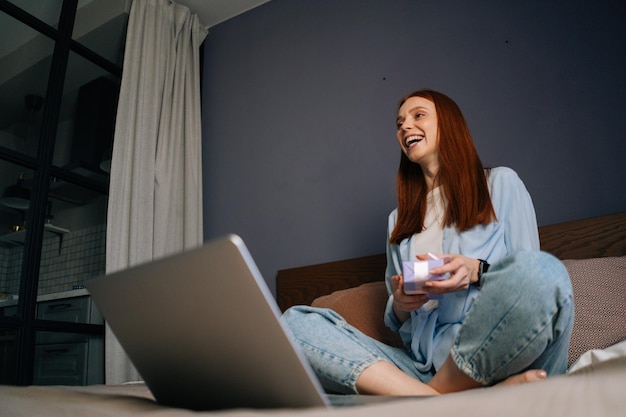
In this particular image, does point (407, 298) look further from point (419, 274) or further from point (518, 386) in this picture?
point (518, 386)

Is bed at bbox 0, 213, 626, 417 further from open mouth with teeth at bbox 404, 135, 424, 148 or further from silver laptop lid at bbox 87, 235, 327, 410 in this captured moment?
open mouth with teeth at bbox 404, 135, 424, 148

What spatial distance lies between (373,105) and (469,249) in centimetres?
119

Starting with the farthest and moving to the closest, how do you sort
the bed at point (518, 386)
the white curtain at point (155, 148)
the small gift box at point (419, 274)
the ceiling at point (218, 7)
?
the ceiling at point (218, 7) < the white curtain at point (155, 148) < the small gift box at point (419, 274) < the bed at point (518, 386)

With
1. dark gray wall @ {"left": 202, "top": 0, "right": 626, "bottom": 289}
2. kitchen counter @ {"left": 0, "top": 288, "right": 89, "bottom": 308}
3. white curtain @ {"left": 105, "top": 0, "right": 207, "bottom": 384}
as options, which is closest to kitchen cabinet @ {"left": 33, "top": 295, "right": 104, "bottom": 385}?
kitchen counter @ {"left": 0, "top": 288, "right": 89, "bottom": 308}

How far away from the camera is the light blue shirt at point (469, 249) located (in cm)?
116

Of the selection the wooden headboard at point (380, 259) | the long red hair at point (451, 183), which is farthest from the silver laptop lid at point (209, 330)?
the wooden headboard at point (380, 259)

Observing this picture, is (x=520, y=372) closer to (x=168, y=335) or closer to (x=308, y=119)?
(x=168, y=335)

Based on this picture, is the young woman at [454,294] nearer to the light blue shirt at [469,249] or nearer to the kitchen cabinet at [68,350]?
the light blue shirt at [469,249]

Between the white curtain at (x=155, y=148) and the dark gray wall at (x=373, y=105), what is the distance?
0.53ft

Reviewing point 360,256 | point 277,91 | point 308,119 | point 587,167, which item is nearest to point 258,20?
point 277,91

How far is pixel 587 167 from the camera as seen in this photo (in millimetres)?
1771

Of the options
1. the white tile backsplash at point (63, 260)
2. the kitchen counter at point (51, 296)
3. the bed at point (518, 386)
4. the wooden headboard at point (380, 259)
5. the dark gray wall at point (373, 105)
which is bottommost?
the bed at point (518, 386)

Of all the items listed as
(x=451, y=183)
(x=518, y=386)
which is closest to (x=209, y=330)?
(x=518, y=386)

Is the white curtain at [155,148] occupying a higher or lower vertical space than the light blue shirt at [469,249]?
higher
